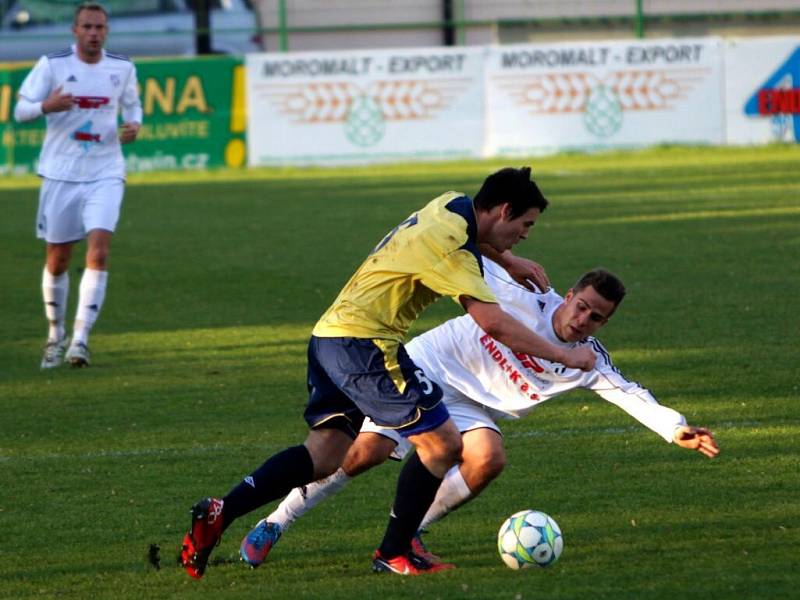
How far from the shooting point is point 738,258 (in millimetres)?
13453

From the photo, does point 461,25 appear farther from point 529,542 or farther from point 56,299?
point 529,542

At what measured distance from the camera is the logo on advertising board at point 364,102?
25058 mm

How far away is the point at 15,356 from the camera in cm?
1030

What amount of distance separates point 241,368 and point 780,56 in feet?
56.9

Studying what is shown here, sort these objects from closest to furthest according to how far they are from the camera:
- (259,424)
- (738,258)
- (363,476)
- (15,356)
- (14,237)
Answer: (363,476), (259,424), (15,356), (738,258), (14,237)

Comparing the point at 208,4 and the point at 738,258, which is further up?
the point at 208,4

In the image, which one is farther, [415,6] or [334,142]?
[415,6]

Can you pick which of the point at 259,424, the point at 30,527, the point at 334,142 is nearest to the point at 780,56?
the point at 334,142

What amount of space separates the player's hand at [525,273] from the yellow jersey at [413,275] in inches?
25.9

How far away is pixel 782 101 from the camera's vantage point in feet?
80.9

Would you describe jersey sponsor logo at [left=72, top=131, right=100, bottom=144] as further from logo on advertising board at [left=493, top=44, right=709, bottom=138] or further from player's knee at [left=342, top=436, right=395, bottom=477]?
logo on advertising board at [left=493, top=44, right=709, bottom=138]

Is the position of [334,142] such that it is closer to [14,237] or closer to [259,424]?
[14,237]

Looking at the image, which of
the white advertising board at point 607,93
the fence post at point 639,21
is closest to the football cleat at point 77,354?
the white advertising board at point 607,93

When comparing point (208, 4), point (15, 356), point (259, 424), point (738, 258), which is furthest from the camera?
point (208, 4)
